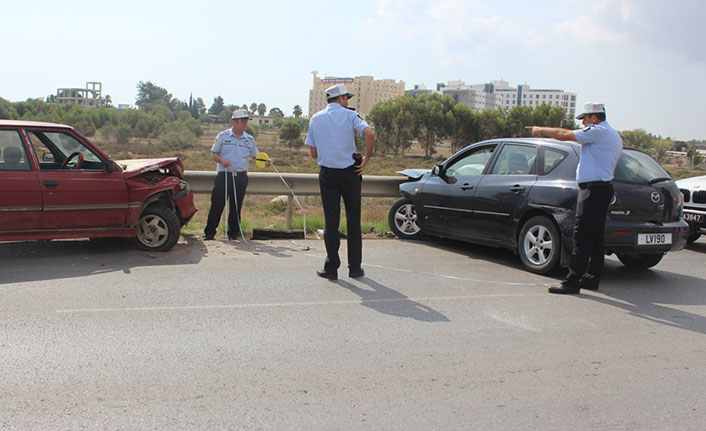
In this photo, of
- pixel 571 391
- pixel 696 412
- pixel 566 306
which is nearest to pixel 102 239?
pixel 566 306

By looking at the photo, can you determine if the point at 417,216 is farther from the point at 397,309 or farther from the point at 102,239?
the point at 102,239

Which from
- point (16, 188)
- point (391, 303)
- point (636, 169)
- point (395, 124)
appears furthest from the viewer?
point (395, 124)

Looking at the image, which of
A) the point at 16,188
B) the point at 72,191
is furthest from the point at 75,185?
the point at 16,188

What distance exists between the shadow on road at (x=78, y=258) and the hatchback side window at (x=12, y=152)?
1095mm

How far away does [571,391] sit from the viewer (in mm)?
4066

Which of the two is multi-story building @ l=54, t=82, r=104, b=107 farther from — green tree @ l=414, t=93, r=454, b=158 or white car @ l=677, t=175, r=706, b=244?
white car @ l=677, t=175, r=706, b=244

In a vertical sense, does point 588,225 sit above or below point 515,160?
below

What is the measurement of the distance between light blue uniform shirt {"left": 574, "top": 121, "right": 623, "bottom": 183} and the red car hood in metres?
5.04

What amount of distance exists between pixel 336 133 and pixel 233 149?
3.17 meters

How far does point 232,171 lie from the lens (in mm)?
9555

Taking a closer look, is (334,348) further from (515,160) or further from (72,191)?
(515,160)

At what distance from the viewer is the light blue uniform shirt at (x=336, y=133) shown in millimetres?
6828

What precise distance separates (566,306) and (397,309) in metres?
1.73

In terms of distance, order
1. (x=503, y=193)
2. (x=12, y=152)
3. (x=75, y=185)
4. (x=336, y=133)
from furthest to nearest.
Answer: (x=503, y=193), (x=75, y=185), (x=12, y=152), (x=336, y=133)
